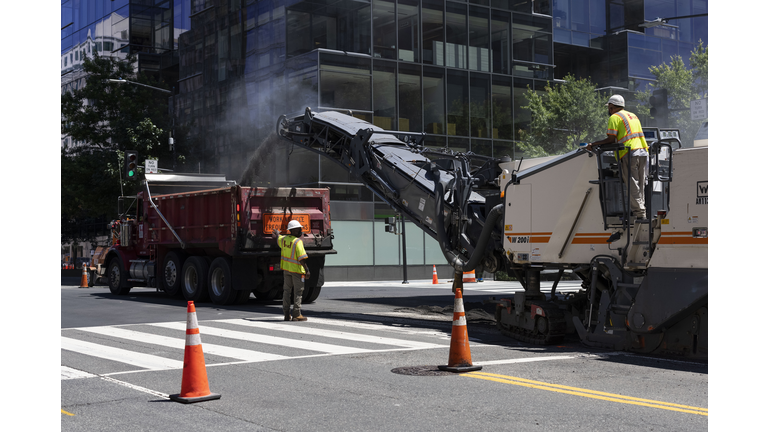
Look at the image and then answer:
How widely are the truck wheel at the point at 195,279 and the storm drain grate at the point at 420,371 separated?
10.7 metres

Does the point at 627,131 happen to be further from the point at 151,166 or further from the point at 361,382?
the point at 151,166

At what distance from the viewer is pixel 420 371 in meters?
8.75

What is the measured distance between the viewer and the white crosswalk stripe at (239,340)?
32.8 ft

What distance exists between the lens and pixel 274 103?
29.8 m

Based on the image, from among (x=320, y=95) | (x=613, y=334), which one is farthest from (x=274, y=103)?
(x=613, y=334)

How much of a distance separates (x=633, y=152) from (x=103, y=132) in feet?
89.2

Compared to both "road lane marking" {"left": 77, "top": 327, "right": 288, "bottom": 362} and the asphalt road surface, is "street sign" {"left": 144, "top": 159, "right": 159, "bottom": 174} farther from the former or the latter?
"road lane marking" {"left": 77, "top": 327, "right": 288, "bottom": 362}

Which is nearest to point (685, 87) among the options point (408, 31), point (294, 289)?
point (408, 31)

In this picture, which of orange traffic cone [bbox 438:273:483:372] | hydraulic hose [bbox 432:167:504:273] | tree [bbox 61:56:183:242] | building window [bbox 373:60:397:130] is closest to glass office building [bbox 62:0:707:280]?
building window [bbox 373:60:397:130]

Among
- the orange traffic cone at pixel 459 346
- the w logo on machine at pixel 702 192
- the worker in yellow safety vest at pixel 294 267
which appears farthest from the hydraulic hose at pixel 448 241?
the orange traffic cone at pixel 459 346

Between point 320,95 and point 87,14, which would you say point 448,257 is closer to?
point 320,95

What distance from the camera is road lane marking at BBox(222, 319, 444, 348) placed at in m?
11.2

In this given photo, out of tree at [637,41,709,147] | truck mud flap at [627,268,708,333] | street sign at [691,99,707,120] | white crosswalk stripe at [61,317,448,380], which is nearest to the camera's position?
truck mud flap at [627,268,708,333]

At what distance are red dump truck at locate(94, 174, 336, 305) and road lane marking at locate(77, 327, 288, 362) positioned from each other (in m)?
4.61
